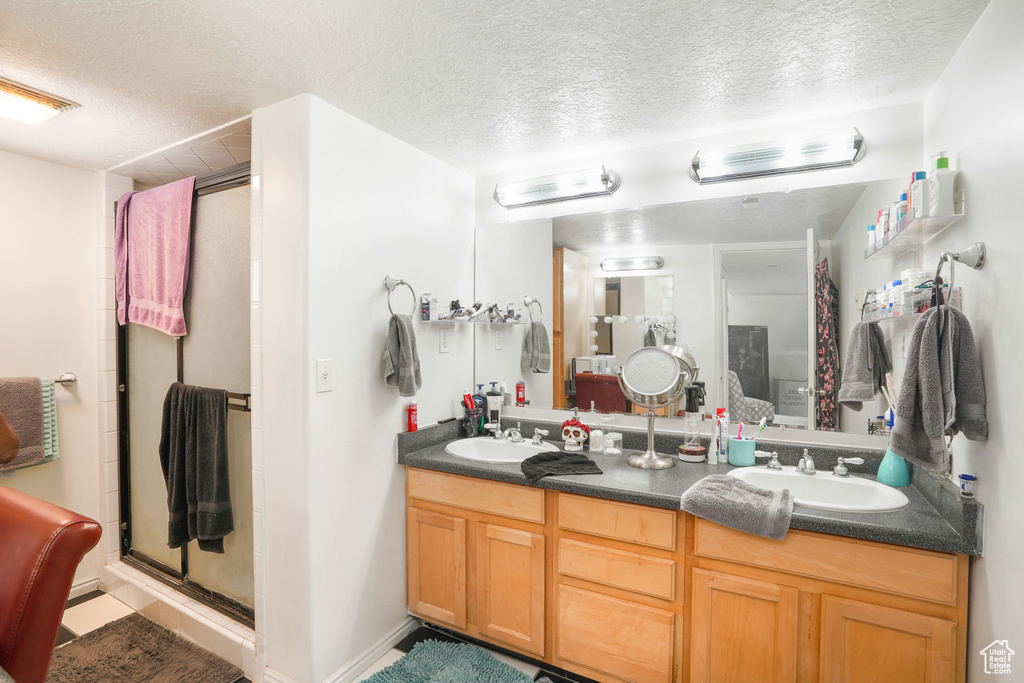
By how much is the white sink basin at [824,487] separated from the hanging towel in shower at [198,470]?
2129 mm

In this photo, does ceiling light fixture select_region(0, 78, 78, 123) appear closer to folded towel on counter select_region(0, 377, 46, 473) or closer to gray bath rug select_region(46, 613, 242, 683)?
folded towel on counter select_region(0, 377, 46, 473)

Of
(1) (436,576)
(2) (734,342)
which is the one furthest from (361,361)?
(2) (734,342)

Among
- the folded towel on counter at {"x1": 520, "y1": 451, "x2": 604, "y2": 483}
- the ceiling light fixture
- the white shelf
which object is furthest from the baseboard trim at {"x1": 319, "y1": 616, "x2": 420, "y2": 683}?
the white shelf

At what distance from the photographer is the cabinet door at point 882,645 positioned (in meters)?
1.38

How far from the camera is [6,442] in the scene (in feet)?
7.24

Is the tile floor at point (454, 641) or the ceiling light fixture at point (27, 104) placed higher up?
the ceiling light fixture at point (27, 104)

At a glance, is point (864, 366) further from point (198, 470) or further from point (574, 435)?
point (198, 470)

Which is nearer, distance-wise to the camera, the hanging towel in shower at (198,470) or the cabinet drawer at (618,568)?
the cabinet drawer at (618,568)

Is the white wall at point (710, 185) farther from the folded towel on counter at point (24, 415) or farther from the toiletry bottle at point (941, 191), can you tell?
the folded towel on counter at point (24, 415)

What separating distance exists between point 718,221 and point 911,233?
0.73 m

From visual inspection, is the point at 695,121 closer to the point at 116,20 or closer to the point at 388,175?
the point at 388,175

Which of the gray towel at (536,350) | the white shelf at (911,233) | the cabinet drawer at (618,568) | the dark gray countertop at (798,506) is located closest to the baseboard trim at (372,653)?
the dark gray countertop at (798,506)

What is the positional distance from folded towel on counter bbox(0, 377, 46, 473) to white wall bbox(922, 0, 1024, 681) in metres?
3.60

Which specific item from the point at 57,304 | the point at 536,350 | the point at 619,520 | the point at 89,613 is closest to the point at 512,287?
the point at 536,350
